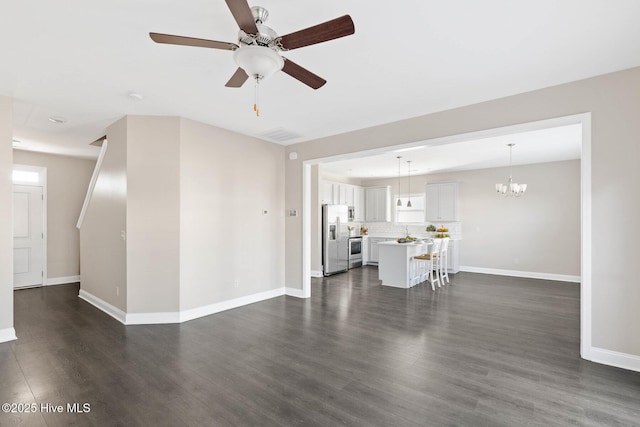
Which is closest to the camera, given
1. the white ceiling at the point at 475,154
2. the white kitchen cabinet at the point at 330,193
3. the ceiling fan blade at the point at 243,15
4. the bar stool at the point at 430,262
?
the ceiling fan blade at the point at 243,15

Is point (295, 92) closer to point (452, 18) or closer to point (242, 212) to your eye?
point (452, 18)

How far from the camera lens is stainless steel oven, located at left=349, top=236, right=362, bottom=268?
27.9 feet

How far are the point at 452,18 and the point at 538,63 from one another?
123 centimetres

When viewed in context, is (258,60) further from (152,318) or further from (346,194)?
(346,194)

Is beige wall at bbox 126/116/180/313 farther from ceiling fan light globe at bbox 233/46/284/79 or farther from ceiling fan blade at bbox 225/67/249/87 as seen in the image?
ceiling fan light globe at bbox 233/46/284/79

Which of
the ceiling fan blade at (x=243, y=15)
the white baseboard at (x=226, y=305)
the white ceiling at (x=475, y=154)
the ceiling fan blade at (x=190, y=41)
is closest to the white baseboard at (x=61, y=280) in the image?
the white baseboard at (x=226, y=305)

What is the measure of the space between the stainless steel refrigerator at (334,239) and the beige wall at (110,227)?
4.39 metres

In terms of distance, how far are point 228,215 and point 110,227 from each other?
Answer: 168 centimetres

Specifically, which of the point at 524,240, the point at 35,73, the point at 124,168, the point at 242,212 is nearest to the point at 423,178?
the point at 524,240

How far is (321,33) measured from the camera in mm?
1810

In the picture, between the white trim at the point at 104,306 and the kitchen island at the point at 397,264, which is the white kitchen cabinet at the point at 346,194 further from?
the white trim at the point at 104,306

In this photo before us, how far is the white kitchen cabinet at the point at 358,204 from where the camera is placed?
31.7 feet

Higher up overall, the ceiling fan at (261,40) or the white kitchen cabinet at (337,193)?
the ceiling fan at (261,40)

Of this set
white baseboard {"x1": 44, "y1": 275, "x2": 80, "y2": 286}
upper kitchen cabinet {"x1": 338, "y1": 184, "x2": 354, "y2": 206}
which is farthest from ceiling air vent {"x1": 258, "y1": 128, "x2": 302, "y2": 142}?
white baseboard {"x1": 44, "y1": 275, "x2": 80, "y2": 286}
